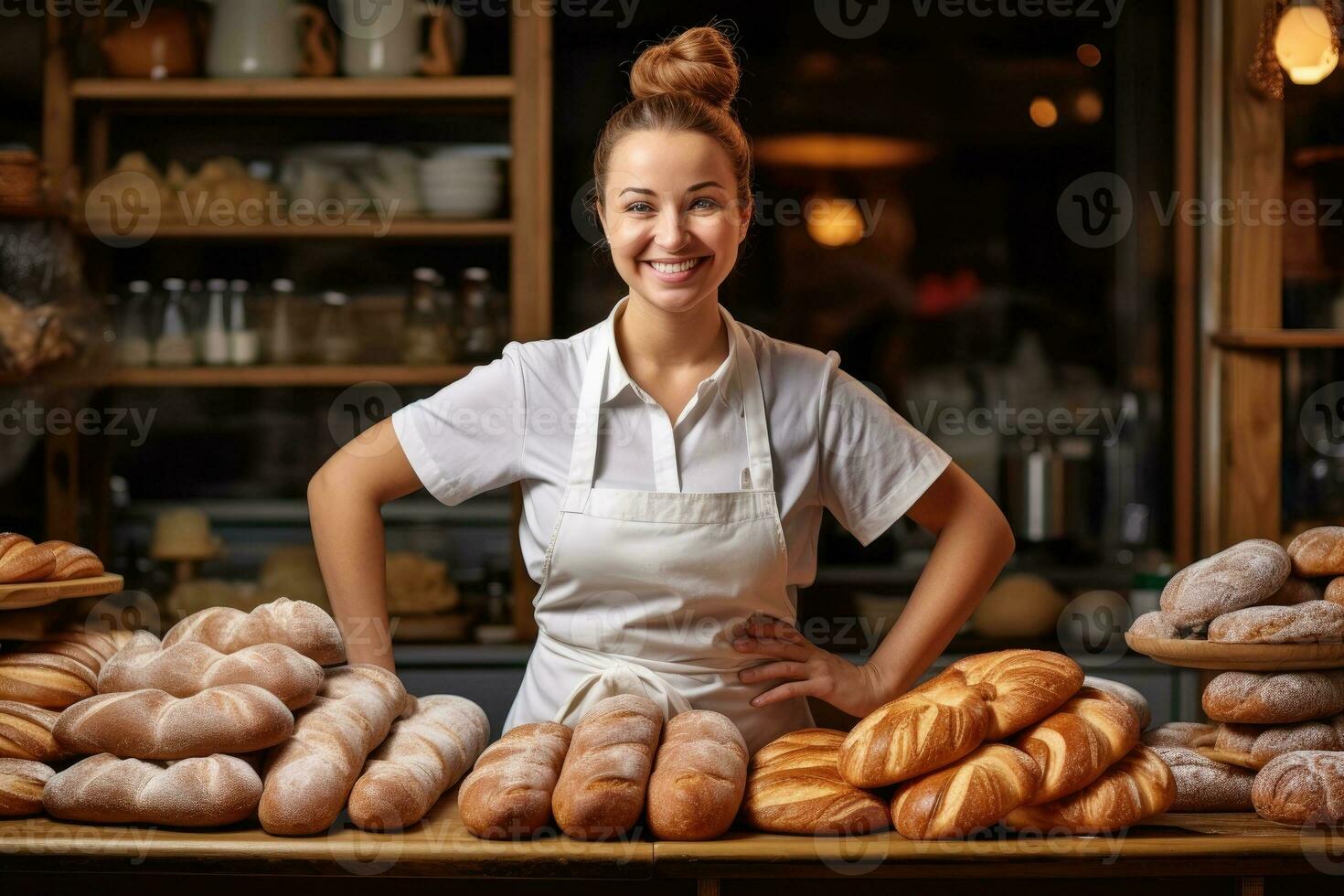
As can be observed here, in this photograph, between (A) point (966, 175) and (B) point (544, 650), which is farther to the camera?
(A) point (966, 175)

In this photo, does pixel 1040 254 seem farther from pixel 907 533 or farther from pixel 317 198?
pixel 317 198

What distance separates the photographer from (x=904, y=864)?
1030mm

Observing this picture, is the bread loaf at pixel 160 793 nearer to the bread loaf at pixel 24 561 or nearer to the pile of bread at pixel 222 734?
the pile of bread at pixel 222 734

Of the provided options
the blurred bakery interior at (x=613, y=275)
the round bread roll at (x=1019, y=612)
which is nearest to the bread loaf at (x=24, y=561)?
the blurred bakery interior at (x=613, y=275)

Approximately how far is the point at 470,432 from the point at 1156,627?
31.8 inches

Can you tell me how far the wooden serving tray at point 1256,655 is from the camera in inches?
45.9

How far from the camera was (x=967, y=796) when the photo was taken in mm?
1041

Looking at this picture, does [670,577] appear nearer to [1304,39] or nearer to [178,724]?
[178,724]

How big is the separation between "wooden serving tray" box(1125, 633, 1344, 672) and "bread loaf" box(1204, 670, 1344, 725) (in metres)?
0.01

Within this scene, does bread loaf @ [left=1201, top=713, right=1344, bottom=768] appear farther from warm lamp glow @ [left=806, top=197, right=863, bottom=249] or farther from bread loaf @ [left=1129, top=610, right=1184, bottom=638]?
warm lamp glow @ [left=806, top=197, right=863, bottom=249]

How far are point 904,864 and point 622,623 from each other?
51cm

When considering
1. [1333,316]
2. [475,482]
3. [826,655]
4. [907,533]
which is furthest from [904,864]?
[1333,316]

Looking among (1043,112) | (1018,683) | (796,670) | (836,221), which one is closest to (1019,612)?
(836,221)

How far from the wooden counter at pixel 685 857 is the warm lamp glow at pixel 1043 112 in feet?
7.34
